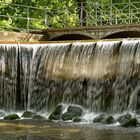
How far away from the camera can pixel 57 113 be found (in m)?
17.7

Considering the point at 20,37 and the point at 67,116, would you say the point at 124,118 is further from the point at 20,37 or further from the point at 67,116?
the point at 20,37

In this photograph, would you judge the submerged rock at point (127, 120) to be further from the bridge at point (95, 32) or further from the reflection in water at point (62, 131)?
the bridge at point (95, 32)

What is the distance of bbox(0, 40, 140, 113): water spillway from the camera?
17795 mm

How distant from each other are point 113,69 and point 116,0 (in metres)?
18.0

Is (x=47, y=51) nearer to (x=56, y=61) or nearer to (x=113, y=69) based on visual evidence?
(x=56, y=61)

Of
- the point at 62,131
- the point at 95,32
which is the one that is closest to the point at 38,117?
the point at 62,131

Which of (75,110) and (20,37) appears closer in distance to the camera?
(75,110)

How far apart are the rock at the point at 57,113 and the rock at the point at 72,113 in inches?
10.9

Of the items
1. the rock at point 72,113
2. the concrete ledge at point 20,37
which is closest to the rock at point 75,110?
the rock at point 72,113

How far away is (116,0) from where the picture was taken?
35.7 meters

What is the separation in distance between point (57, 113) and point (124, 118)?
271cm

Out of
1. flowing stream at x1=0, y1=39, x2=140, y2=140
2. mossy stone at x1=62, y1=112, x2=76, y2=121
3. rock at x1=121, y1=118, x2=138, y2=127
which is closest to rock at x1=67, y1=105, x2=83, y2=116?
mossy stone at x1=62, y1=112, x2=76, y2=121

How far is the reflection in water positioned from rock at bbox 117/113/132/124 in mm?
772

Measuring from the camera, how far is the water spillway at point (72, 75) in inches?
701
